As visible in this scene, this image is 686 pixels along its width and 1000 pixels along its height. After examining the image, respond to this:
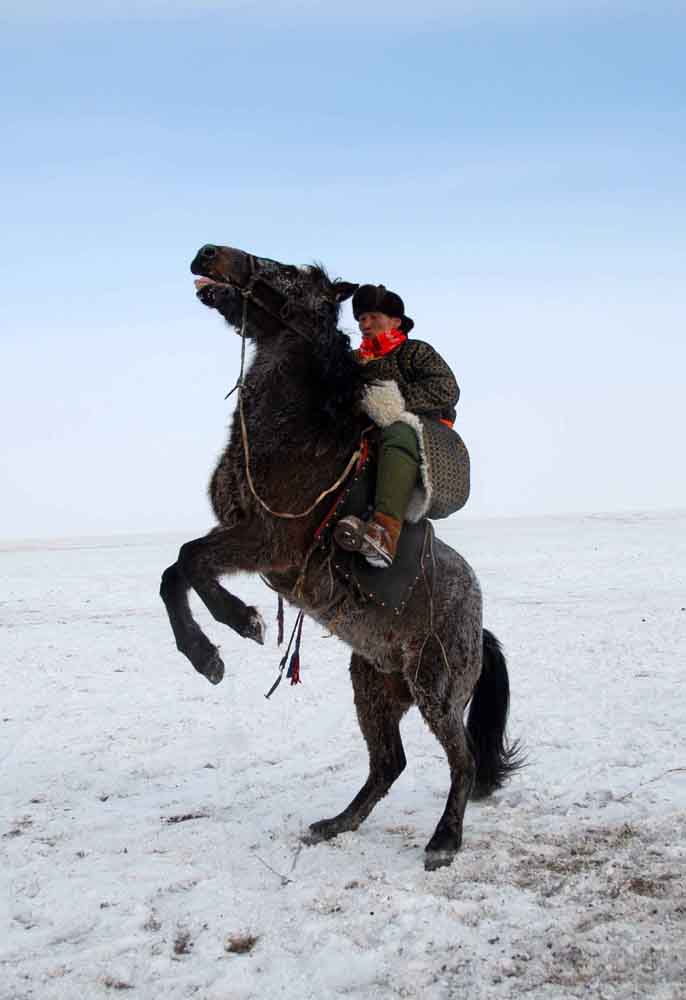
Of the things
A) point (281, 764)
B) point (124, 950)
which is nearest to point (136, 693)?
point (281, 764)

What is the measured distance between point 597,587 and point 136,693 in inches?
415

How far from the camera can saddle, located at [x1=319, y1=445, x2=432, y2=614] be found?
4.57 metres

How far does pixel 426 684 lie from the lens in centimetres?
488

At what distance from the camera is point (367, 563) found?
4.62m

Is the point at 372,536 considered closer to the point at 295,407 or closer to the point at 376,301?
the point at 295,407

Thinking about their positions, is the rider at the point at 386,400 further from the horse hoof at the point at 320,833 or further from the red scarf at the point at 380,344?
the horse hoof at the point at 320,833

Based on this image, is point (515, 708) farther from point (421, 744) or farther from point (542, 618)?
point (542, 618)

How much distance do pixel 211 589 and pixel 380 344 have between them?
1647mm

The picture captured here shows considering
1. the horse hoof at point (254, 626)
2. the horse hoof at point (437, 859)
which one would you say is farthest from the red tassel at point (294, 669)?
the horse hoof at point (437, 859)

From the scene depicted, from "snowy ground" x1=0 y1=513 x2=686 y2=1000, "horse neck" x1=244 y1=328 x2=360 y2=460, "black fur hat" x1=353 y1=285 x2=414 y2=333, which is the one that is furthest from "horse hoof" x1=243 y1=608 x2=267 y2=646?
"black fur hat" x1=353 y1=285 x2=414 y2=333

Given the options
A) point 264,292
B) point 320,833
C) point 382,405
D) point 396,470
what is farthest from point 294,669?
point 264,292

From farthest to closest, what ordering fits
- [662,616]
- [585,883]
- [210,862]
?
1. [662,616]
2. [210,862]
3. [585,883]

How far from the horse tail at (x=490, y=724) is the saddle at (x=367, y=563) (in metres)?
1.02

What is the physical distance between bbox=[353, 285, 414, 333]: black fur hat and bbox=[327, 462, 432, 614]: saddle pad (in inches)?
33.3
